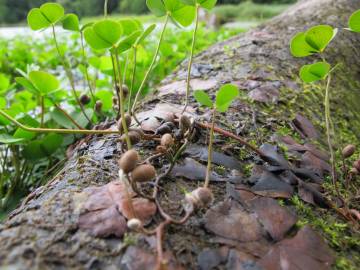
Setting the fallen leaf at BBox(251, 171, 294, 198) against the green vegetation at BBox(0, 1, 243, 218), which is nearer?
the fallen leaf at BBox(251, 171, 294, 198)

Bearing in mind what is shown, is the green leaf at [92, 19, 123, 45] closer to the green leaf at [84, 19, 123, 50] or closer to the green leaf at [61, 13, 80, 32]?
the green leaf at [84, 19, 123, 50]

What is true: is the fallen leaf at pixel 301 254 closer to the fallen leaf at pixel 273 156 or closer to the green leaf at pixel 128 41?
the fallen leaf at pixel 273 156

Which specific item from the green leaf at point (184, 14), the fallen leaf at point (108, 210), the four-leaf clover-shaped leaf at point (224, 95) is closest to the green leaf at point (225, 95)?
the four-leaf clover-shaped leaf at point (224, 95)

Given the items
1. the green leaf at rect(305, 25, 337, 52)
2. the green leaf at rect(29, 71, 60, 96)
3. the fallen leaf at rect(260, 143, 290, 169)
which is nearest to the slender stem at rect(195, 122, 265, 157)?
the fallen leaf at rect(260, 143, 290, 169)

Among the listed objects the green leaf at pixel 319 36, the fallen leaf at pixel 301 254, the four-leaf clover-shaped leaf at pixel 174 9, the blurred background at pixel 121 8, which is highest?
the four-leaf clover-shaped leaf at pixel 174 9

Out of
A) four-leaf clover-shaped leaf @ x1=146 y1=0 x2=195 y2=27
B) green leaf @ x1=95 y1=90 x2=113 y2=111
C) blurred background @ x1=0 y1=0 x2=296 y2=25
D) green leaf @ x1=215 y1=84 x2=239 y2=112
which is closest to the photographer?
green leaf @ x1=215 y1=84 x2=239 y2=112
